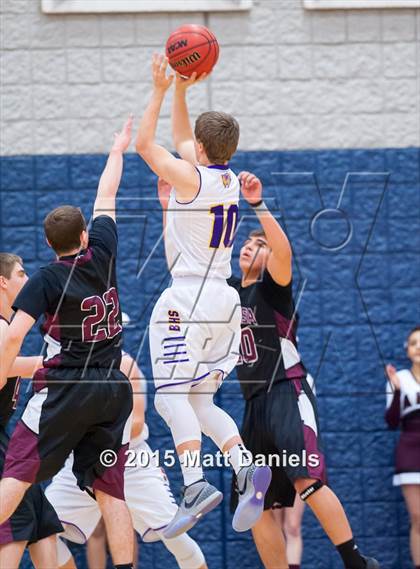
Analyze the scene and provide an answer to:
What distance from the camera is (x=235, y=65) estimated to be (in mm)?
9484

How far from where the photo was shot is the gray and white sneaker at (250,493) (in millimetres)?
6574

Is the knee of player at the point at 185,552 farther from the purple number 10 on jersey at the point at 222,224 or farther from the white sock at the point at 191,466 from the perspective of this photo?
the purple number 10 on jersey at the point at 222,224

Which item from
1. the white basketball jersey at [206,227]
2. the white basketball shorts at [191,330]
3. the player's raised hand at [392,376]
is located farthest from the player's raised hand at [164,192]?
the player's raised hand at [392,376]

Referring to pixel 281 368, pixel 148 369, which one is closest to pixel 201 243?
pixel 281 368

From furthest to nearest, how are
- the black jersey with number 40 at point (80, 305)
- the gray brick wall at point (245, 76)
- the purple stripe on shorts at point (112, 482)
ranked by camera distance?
the gray brick wall at point (245, 76) < the purple stripe on shorts at point (112, 482) < the black jersey with number 40 at point (80, 305)

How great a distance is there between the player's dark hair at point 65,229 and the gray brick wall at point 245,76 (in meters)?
2.95

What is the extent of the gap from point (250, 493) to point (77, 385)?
3.62 ft

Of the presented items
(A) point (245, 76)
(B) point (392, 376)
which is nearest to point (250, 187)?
(B) point (392, 376)

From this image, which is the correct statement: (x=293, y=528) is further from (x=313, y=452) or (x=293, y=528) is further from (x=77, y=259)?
(x=77, y=259)

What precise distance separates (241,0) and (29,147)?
2.00 meters

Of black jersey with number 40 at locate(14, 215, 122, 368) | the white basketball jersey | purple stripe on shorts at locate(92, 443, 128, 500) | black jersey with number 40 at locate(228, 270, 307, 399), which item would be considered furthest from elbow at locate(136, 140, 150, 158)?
purple stripe on shorts at locate(92, 443, 128, 500)

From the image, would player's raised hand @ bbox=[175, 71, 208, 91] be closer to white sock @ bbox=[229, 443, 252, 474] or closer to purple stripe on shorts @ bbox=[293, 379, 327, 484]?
white sock @ bbox=[229, 443, 252, 474]

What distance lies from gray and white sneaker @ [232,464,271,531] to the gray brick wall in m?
3.57

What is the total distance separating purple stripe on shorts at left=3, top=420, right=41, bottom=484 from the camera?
649cm
